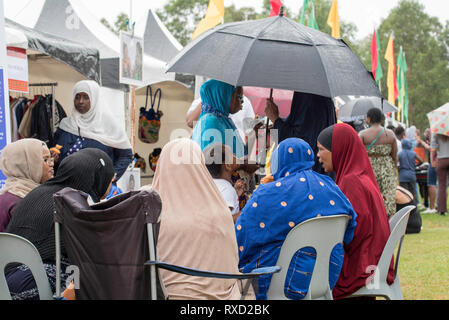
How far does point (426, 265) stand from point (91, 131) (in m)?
3.93

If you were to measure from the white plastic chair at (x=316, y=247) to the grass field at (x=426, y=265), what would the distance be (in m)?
2.31

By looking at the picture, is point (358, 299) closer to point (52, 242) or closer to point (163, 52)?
point (52, 242)

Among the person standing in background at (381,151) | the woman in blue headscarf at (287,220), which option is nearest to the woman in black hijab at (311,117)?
the woman in blue headscarf at (287,220)

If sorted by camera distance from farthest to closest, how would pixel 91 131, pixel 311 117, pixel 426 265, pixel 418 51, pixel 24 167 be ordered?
pixel 418 51
pixel 426 265
pixel 91 131
pixel 311 117
pixel 24 167

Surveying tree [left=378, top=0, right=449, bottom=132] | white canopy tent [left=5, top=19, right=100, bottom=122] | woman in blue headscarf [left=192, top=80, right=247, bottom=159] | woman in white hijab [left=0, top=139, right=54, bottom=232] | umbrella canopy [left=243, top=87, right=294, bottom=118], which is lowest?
woman in white hijab [left=0, top=139, right=54, bottom=232]

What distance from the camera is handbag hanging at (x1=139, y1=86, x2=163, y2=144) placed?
9.53 metres

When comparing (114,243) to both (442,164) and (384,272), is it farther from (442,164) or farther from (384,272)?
(442,164)

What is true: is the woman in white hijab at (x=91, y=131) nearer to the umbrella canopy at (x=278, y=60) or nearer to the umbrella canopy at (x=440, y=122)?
the umbrella canopy at (x=278, y=60)

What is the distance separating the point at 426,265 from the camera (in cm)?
629

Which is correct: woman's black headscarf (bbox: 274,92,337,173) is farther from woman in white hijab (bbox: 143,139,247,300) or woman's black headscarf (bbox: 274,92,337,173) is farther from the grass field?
woman in white hijab (bbox: 143,139,247,300)

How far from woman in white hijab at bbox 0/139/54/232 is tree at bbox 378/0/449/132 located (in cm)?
4142

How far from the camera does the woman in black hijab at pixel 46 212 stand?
8.92 ft

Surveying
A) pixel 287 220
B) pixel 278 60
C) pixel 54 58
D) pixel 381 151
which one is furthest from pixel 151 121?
pixel 287 220

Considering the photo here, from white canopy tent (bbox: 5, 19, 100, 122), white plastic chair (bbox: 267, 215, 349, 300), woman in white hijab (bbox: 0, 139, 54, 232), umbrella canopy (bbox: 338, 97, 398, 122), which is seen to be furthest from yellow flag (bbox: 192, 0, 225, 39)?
white plastic chair (bbox: 267, 215, 349, 300)
